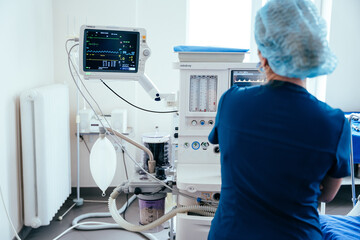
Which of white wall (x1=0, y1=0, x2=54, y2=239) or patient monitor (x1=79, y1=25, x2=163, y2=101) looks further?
white wall (x1=0, y1=0, x2=54, y2=239)

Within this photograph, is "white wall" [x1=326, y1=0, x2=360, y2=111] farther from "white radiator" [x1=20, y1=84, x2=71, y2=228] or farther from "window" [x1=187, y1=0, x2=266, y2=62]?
"white radiator" [x1=20, y1=84, x2=71, y2=228]

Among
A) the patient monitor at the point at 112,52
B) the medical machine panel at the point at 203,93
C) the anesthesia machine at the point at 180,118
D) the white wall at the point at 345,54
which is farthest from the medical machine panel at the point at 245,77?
the white wall at the point at 345,54

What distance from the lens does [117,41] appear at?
6.15 ft

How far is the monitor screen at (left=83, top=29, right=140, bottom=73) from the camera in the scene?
1.86 meters

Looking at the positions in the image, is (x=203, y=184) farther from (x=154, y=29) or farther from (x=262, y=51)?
(x=154, y=29)

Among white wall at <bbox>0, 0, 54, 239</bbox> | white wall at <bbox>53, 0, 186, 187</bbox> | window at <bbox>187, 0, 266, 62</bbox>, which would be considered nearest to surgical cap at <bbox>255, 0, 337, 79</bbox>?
white wall at <bbox>0, 0, 54, 239</bbox>

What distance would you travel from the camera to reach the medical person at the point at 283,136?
39.5 inches

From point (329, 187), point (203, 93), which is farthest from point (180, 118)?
point (329, 187)

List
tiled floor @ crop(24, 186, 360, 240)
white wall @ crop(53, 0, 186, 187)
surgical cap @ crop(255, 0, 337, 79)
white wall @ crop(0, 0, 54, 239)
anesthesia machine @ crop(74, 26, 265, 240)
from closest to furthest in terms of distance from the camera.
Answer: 1. surgical cap @ crop(255, 0, 337, 79)
2. anesthesia machine @ crop(74, 26, 265, 240)
3. white wall @ crop(0, 0, 54, 239)
4. tiled floor @ crop(24, 186, 360, 240)
5. white wall @ crop(53, 0, 186, 187)

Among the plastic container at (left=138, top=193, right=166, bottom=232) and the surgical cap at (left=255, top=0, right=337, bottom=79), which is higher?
the surgical cap at (left=255, top=0, right=337, bottom=79)

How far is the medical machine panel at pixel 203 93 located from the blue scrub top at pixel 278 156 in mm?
868

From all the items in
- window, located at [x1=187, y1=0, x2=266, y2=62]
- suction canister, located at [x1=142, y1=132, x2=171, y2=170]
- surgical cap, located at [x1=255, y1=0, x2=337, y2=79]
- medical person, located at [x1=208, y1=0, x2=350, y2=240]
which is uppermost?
window, located at [x1=187, y1=0, x2=266, y2=62]

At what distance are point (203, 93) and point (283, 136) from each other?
102 cm

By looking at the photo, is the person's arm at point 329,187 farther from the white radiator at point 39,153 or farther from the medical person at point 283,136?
the white radiator at point 39,153
